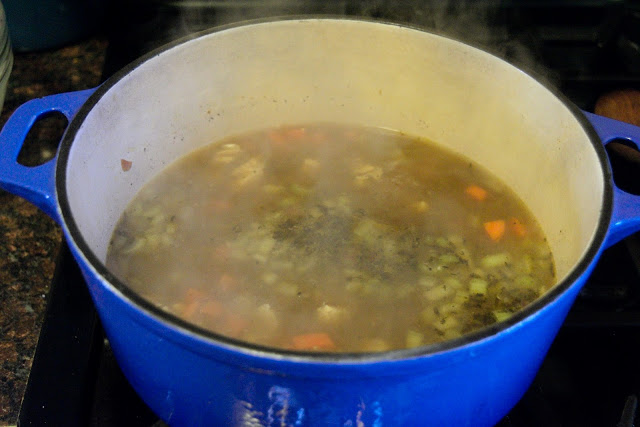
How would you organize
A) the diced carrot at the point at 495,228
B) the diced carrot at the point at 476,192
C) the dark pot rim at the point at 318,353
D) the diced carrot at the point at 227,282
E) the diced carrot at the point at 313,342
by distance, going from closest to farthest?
the dark pot rim at the point at 318,353
the diced carrot at the point at 313,342
the diced carrot at the point at 227,282
the diced carrot at the point at 495,228
the diced carrot at the point at 476,192

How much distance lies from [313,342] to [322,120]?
75cm

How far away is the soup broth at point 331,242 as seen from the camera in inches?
48.7

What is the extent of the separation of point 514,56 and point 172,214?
1.00 meters

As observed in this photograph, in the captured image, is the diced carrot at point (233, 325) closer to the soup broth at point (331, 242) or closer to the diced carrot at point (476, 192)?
the soup broth at point (331, 242)

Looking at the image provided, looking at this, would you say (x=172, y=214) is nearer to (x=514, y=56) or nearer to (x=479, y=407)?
(x=479, y=407)

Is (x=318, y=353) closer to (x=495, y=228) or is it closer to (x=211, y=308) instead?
(x=211, y=308)

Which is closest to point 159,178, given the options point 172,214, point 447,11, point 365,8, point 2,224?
point 172,214

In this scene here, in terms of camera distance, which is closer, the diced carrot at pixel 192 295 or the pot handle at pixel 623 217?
the pot handle at pixel 623 217

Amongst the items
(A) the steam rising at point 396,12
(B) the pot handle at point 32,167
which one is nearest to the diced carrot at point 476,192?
(A) the steam rising at point 396,12

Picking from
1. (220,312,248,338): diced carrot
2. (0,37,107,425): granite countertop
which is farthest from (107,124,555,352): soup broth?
(0,37,107,425): granite countertop

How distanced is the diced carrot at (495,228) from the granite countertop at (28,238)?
0.98m

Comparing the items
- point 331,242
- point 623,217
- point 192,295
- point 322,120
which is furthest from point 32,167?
point 623,217

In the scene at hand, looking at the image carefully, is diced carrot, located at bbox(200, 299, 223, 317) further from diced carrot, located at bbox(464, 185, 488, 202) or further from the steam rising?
the steam rising

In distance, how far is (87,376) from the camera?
1.20 meters
